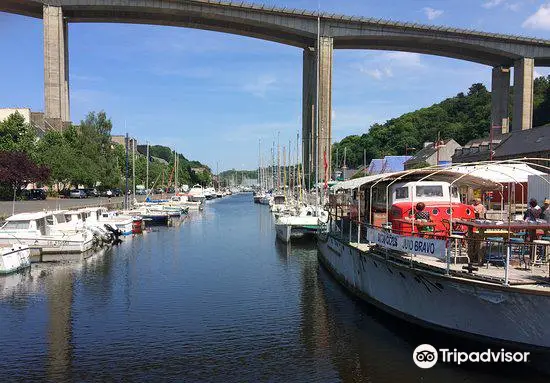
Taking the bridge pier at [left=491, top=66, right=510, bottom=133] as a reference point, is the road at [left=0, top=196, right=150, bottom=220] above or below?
below

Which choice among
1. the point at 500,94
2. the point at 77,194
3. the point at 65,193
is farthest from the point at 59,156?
the point at 500,94

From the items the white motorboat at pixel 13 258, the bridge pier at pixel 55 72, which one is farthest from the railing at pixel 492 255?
the bridge pier at pixel 55 72

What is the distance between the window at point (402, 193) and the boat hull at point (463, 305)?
2870 millimetres

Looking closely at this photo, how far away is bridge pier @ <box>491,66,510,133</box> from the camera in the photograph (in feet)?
349

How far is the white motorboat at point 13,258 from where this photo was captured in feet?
79.9

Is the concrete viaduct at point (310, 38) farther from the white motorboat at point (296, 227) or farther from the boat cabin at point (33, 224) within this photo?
the boat cabin at point (33, 224)

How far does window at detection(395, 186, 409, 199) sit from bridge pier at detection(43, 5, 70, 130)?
76.9m

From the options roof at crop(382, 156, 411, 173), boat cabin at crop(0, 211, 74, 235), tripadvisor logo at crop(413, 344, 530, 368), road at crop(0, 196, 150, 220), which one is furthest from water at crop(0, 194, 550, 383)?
roof at crop(382, 156, 411, 173)

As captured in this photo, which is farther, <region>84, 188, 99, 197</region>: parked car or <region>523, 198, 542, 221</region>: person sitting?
<region>84, 188, 99, 197</region>: parked car

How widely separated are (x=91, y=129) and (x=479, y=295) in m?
86.5

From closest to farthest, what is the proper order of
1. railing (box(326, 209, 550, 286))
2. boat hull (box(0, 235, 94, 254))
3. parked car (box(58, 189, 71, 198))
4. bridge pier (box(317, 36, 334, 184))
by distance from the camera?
railing (box(326, 209, 550, 286)), boat hull (box(0, 235, 94, 254)), parked car (box(58, 189, 71, 198)), bridge pier (box(317, 36, 334, 184))

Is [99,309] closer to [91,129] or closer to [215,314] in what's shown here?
[215,314]

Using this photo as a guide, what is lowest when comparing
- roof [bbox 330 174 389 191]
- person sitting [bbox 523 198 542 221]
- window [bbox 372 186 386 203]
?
person sitting [bbox 523 198 542 221]

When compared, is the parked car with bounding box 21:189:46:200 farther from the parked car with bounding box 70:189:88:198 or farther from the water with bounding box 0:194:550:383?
the water with bounding box 0:194:550:383
